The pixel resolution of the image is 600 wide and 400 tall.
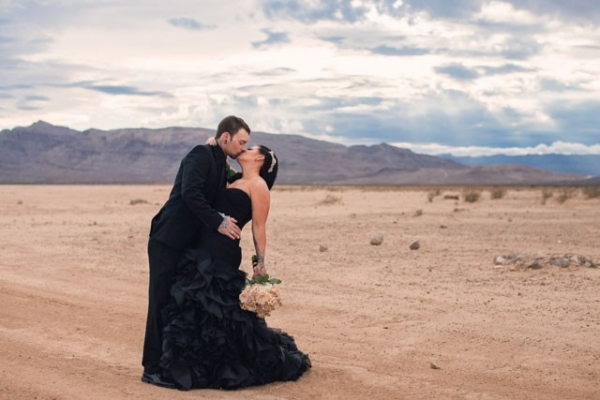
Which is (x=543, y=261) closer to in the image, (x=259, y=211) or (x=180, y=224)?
(x=259, y=211)

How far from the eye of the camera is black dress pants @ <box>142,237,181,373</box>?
7.33 metres

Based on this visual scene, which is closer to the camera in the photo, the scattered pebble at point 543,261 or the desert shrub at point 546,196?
the scattered pebble at point 543,261

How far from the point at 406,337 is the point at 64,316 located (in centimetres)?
399

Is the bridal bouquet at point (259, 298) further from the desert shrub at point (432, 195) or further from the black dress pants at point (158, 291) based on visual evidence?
the desert shrub at point (432, 195)

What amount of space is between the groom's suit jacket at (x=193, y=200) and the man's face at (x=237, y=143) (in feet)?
0.34

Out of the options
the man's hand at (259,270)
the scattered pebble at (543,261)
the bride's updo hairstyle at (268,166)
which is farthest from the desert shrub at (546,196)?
the man's hand at (259,270)

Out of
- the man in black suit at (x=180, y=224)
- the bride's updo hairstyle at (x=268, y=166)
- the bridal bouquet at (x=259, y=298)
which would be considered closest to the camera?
the bridal bouquet at (x=259, y=298)

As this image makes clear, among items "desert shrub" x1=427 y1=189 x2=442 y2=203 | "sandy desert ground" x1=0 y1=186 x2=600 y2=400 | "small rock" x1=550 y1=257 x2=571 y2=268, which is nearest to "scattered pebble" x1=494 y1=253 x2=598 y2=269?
"small rock" x1=550 y1=257 x2=571 y2=268

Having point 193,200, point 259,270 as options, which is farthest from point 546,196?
point 193,200

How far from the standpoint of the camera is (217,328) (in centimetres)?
715

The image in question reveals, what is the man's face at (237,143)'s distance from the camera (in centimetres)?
719

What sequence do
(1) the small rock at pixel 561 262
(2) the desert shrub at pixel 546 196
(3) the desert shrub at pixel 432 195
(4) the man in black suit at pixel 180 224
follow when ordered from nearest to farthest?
(4) the man in black suit at pixel 180 224 → (1) the small rock at pixel 561 262 → (2) the desert shrub at pixel 546 196 → (3) the desert shrub at pixel 432 195

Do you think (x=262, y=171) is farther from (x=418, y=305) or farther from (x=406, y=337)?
(x=418, y=305)

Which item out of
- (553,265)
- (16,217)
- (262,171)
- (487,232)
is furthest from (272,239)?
(262,171)
